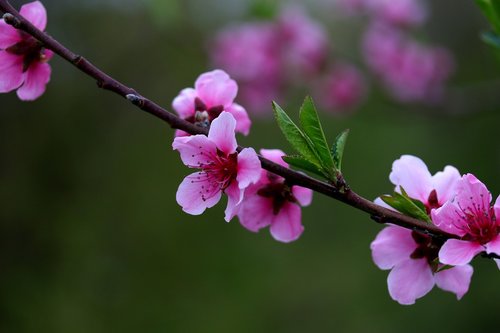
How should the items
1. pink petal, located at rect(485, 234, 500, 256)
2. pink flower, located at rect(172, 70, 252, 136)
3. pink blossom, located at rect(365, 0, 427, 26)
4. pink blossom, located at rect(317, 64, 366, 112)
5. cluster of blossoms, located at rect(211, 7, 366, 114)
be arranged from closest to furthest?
pink petal, located at rect(485, 234, 500, 256), pink flower, located at rect(172, 70, 252, 136), pink blossom, located at rect(365, 0, 427, 26), cluster of blossoms, located at rect(211, 7, 366, 114), pink blossom, located at rect(317, 64, 366, 112)

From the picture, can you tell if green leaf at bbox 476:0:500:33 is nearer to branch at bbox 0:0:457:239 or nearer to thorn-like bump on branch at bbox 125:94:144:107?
branch at bbox 0:0:457:239

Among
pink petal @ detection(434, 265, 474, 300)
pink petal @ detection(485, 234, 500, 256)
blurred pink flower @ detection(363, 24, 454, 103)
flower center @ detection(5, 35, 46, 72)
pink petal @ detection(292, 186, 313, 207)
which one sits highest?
flower center @ detection(5, 35, 46, 72)

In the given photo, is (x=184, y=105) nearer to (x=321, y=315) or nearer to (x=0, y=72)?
(x=0, y=72)

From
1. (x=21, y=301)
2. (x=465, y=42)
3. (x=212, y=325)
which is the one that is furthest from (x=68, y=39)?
(x=465, y=42)

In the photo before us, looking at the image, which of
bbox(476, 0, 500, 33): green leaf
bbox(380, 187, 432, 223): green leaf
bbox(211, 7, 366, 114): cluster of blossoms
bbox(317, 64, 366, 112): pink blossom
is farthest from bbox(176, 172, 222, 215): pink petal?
bbox(317, 64, 366, 112): pink blossom

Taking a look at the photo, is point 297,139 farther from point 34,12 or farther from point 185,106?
point 34,12

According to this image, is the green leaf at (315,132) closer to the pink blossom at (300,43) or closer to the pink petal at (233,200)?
the pink petal at (233,200)

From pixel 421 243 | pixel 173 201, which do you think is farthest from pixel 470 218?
pixel 173 201
